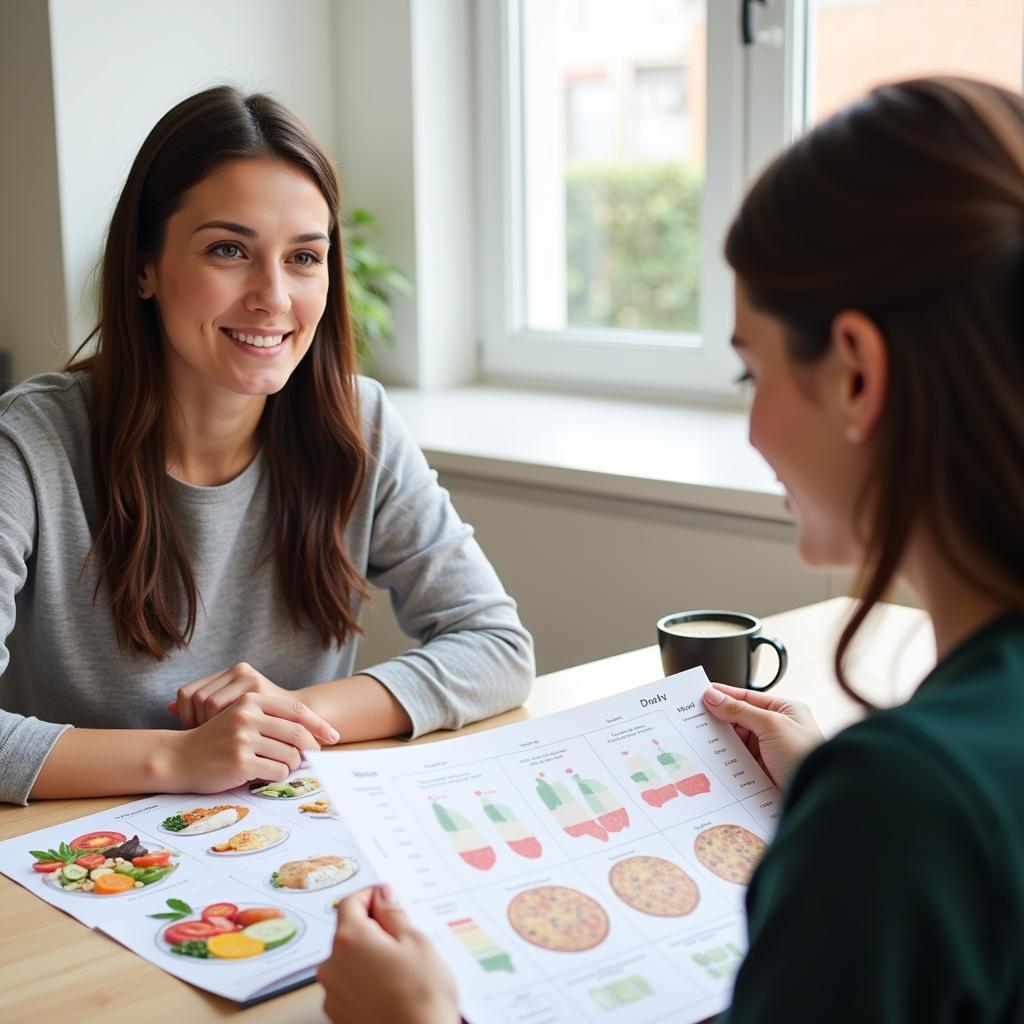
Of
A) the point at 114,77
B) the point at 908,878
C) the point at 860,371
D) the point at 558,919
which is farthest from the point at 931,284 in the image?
the point at 114,77

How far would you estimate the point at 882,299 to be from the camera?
587 millimetres

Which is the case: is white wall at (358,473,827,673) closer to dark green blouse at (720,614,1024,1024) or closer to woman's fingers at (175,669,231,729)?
woman's fingers at (175,669,231,729)

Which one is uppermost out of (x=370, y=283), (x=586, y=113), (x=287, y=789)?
(x=586, y=113)

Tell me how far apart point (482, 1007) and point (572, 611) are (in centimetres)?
158

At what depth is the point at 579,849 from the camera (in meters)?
0.88

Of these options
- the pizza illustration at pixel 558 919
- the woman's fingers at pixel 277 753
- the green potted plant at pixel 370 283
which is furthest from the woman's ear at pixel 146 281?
the green potted plant at pixel 370 283

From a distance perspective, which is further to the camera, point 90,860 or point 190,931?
point 90,860

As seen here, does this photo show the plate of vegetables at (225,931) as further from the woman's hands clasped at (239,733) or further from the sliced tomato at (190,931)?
the woman's hands clasped at (239,733)

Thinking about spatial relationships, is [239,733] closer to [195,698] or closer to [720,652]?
[195,698]

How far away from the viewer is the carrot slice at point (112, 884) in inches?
36.6

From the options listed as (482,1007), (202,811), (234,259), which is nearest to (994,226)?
(482,1007)

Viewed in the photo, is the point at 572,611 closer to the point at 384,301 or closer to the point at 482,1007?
the point at 384,301

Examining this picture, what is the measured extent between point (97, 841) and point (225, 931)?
0.20 m

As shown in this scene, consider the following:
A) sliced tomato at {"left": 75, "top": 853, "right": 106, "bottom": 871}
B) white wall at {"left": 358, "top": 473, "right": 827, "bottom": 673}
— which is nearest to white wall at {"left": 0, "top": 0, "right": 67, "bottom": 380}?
white wall at {"left": 358, "top": 473, "right": 827, "bottom": 673}
